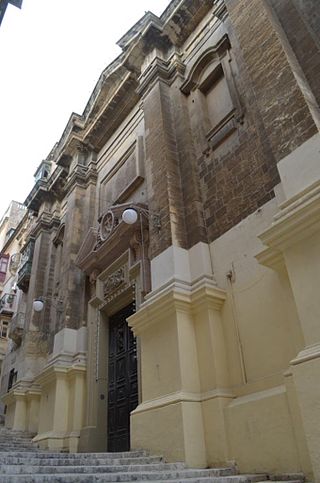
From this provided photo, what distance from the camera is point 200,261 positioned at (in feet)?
23.1

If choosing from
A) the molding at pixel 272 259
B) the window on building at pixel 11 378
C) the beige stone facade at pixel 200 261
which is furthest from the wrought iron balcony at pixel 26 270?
the molding at pixel 272 259

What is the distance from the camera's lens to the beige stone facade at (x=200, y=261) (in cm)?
507

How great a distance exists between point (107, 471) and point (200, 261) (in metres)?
3.40

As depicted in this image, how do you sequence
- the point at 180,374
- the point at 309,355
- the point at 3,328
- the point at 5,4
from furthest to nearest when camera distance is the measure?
1. the point at 3,328
2. the point at 5,4
3. the point at 180,374
4. the point at 309,355

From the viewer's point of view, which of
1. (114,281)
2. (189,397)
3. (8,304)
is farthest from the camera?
(8,304)

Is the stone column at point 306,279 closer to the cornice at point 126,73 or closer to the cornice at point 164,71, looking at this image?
the cornice at point 164,71

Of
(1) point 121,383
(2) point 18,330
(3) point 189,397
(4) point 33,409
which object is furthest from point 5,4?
(2) point 18,330

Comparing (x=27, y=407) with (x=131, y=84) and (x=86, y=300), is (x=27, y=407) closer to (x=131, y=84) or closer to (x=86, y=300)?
(x=86, y=300)

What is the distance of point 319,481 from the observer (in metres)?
3.84

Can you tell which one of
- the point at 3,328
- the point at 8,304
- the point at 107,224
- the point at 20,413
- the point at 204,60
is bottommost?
the point at 20,413

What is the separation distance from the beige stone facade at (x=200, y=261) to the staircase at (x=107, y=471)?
28 cm

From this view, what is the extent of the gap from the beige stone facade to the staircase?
282 millimetres

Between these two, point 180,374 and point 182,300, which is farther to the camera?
point 182,300

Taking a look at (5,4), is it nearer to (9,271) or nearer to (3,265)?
(9,271)
